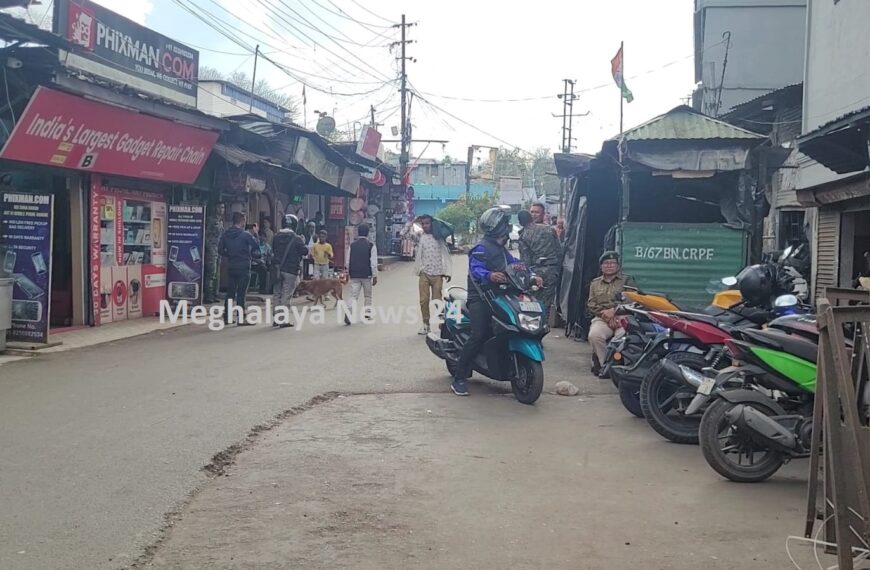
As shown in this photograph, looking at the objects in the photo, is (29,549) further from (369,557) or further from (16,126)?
(16,126)

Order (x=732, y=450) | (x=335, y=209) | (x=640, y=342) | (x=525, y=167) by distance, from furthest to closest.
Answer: (x=525, y=167), (x=335, y=209), (x=640, y=342), (x=732, y=450)

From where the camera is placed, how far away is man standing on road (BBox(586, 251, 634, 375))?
27.7 ft

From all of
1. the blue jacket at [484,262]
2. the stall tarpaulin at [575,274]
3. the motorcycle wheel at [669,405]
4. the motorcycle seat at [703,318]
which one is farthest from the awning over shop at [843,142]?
the stall tarpaulin at [575,274]

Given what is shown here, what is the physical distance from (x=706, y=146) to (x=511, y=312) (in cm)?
405

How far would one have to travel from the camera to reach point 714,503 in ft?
15.8

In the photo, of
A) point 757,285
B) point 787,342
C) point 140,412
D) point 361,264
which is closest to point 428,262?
point 361,264

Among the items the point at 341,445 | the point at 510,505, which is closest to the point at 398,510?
the point at 510,505

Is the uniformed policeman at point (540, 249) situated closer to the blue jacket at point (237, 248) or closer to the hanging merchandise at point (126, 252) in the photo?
the blue jacket at point (237, 248)

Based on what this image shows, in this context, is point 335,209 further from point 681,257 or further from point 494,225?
point 494,225

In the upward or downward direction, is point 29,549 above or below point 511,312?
below

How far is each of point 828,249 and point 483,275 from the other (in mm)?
8024

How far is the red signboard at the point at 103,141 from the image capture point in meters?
10.2

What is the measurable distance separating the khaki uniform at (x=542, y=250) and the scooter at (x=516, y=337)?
3.87 meters

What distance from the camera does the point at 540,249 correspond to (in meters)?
11.9
